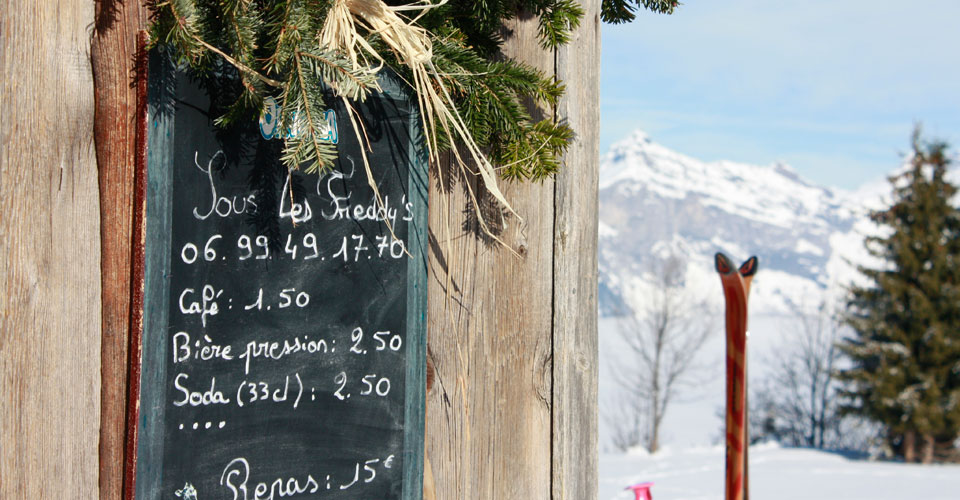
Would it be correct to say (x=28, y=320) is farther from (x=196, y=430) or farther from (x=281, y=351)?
(x=281, y=351)

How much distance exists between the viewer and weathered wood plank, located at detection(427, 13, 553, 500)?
6.57 ft

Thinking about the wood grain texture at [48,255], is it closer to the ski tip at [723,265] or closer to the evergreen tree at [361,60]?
the evergreen tree at [361,60]

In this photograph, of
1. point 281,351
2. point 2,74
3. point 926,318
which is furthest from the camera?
point 926,318

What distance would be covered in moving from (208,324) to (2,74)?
0.68 m

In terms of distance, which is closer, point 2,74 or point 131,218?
point 2,74

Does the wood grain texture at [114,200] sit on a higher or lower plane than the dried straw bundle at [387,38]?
lower

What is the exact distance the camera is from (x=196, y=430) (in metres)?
1.59

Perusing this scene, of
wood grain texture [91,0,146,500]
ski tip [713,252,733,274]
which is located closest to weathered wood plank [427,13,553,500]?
ski tip [713,252,733,274]

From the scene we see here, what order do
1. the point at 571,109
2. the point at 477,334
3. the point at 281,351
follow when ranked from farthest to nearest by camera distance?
the point at 571,109 → the point at 477,334 → the point at 281,351

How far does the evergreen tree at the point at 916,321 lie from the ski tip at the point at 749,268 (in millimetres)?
21144

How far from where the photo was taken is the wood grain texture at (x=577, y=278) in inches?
85.1

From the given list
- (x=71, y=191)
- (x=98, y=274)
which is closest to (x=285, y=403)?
(x=98, y=274)

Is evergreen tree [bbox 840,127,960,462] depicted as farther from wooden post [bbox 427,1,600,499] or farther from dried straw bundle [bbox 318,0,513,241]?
dried straw bundle [bbox 318,0,513,241]

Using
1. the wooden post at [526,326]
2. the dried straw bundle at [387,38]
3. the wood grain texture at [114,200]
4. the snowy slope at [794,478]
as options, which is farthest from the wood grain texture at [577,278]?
the snowy slope at [794,478]
